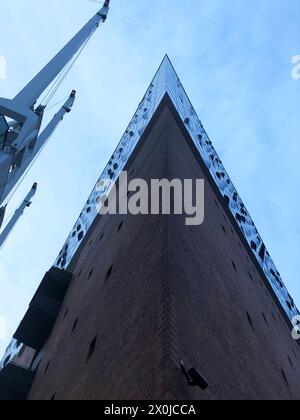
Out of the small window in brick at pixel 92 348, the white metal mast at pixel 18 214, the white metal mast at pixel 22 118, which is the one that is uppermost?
the white metal mast at pixel 18 214

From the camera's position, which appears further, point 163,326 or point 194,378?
point 163,326

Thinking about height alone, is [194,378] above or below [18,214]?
below

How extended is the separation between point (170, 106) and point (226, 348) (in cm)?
1107

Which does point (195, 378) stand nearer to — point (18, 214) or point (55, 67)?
point (55, 67)

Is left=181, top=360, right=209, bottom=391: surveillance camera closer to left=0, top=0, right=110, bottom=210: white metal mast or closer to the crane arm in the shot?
left=0, top=0, right=110, bottom=210: white metal mast

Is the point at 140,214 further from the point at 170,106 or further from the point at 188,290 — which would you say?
the point at 170,106
